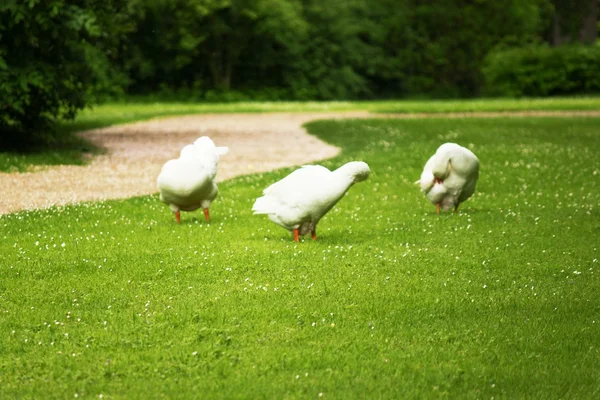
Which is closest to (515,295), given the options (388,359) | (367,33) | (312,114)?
(388,359)

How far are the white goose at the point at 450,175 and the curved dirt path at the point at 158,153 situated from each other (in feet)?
16.1

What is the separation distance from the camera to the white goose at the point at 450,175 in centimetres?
1086

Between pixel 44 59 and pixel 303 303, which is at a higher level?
pixel 44 59

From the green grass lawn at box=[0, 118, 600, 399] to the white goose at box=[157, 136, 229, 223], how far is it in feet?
1.23

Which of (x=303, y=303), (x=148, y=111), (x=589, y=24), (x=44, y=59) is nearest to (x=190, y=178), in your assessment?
(x=303, y=303)

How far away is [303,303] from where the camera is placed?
7.03 metres

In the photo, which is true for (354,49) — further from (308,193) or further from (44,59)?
(308,193)

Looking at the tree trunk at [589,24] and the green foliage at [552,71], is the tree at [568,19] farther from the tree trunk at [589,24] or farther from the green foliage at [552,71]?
the green foliage at [552,71]

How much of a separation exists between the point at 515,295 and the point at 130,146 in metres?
14.7

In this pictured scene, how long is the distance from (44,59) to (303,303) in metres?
12.9

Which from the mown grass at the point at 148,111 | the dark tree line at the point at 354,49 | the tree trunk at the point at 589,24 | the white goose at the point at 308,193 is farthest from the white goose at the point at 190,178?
the tree trunk at the point at 589,24

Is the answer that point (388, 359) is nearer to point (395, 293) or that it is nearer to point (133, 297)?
point (395, 293)

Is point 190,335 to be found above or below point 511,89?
above

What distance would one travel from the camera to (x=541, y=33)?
202 feet
